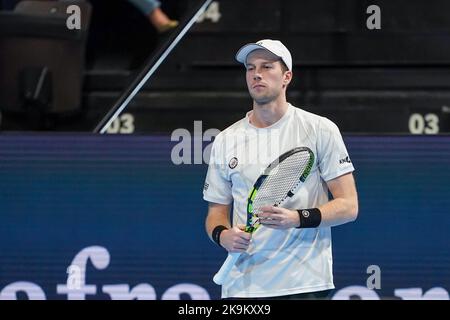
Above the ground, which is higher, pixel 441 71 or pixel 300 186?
pixel 441 71

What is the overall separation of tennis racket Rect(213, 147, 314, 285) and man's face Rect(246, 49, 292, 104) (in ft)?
0.97

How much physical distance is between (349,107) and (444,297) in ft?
3.83

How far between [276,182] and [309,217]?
0.23 metres

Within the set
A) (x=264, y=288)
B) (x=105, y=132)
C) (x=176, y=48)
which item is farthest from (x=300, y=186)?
(x=176, y=48)

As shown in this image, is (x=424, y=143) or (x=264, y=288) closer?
(x=264, y=288)

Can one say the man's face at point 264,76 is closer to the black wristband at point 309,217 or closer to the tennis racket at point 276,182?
the tennis racket at point 276,182

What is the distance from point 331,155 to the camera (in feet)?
18.1

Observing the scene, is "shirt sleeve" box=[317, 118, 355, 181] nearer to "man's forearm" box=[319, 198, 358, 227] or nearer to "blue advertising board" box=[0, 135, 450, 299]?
"man's forearm" box=[319, 198, 358, 227]

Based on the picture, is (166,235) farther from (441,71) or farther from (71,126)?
(441,71)

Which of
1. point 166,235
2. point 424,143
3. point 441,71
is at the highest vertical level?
point 441,71

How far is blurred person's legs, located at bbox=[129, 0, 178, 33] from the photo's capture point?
7.27 m

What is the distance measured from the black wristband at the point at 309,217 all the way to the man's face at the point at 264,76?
0.56 m
